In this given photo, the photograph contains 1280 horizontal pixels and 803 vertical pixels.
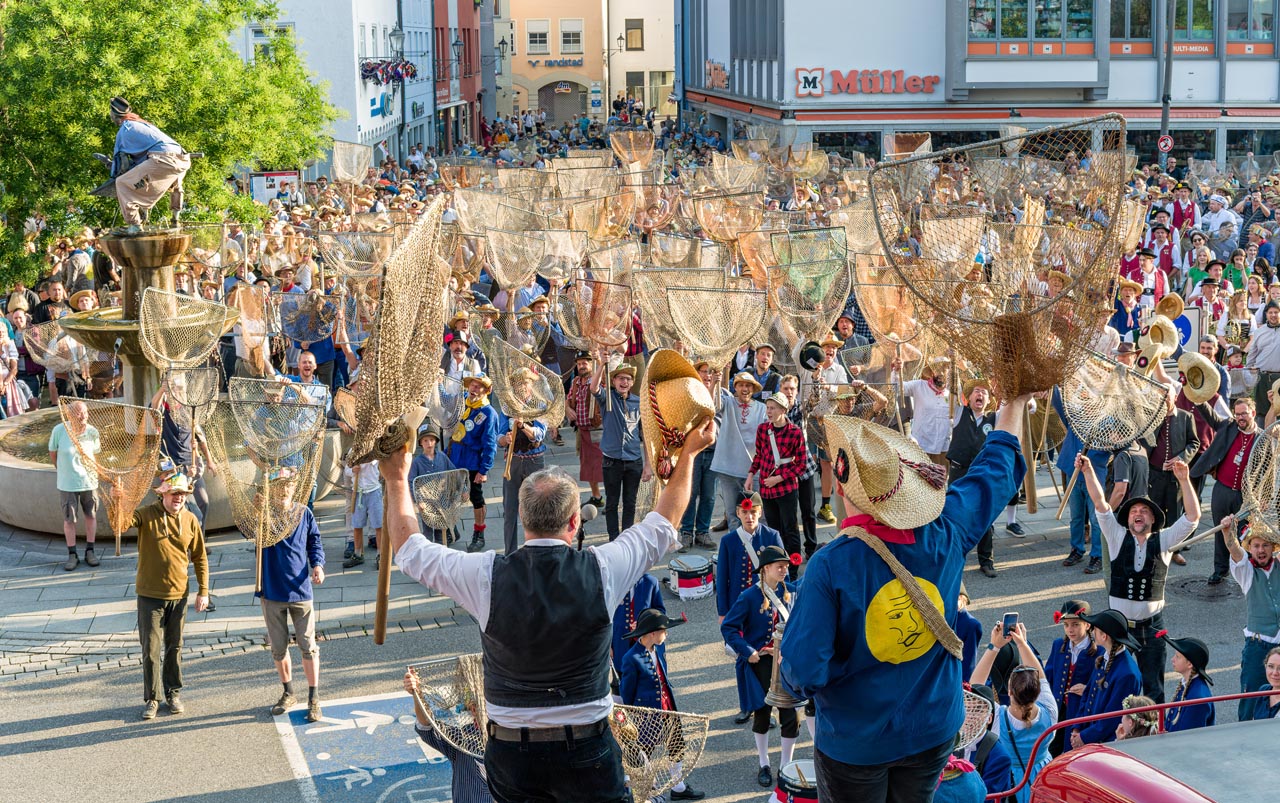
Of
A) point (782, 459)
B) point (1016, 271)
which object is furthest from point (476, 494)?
point (1016, 271)

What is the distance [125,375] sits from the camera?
1502 centimetres

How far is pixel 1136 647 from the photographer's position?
28.7ft

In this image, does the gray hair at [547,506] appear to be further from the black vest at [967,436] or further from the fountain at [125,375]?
the fountain at [125,375]

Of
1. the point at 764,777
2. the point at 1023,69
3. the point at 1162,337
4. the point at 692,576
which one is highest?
the point at 1023,69

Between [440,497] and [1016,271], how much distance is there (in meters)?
6.88

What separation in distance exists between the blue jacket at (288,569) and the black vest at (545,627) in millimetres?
5582

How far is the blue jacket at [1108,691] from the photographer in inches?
337

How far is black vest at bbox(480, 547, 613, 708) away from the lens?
505 cm

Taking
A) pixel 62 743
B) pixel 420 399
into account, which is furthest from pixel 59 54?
pixel 420 399

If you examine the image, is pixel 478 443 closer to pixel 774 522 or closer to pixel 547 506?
pixel 774 522

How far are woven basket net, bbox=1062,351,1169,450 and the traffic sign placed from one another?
213 inches

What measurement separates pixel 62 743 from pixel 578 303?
763 cm

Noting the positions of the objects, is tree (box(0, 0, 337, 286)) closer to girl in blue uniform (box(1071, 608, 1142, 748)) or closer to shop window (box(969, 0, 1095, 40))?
girl in blue uniform (box(1071, 608, 1142, 748))

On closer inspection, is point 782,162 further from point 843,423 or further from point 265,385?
point 843,423
